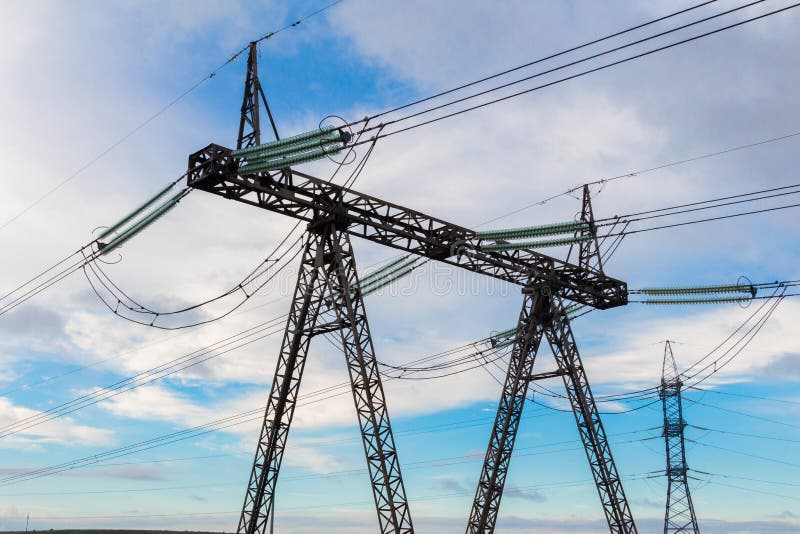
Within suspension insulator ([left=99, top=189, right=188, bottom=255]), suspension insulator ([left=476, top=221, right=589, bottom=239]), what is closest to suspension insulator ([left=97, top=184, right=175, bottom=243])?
suspension insulator ([left=99, top=189, right=188, bottom=255])

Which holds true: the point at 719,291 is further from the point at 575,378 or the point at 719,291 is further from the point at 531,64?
the point at 531,64

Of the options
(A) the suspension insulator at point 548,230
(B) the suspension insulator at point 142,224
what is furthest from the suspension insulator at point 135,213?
(A) the suspension insulator at point 548,230

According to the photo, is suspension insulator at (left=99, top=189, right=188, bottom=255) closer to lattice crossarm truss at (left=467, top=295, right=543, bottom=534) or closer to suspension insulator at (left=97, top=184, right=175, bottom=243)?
suspension insulator at (left=97, top=184, right=175, bottom=243)

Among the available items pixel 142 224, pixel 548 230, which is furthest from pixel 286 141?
pixel 548 230

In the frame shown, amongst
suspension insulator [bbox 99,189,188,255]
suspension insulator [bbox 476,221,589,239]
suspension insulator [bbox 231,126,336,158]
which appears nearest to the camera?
suspension insulator [bbox 231,126,336,158]

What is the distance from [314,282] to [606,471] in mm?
14470

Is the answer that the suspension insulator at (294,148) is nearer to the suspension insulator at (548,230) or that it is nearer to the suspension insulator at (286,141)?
the suspension insulator at (286,141)

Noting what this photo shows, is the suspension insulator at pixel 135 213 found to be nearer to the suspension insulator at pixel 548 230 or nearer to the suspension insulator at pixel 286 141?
the suspension insulator at pixel 286 141

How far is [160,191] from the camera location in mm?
21688

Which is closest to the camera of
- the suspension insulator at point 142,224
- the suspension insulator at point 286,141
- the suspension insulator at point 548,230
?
the suspension insulator at point 286,141

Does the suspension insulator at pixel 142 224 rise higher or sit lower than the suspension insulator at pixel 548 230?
lower

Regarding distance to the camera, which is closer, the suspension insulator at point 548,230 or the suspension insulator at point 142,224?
the suspension insulator at point 142,224

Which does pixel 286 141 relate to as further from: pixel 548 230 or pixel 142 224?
pixel 548 230

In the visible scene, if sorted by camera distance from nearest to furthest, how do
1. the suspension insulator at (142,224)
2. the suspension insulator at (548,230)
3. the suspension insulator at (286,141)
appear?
the suspension insulator at (286,141), the suspension insulator at (142,224), the suspension insulator at (548,230)
